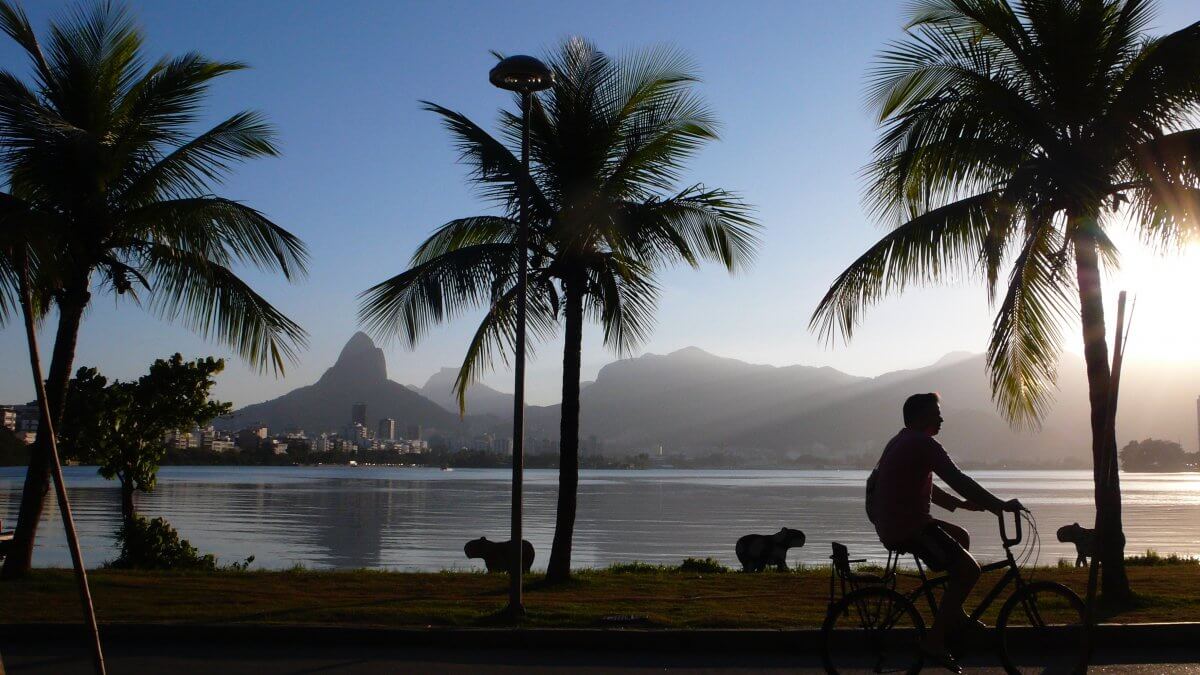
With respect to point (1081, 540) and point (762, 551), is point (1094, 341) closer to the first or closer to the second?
point (1081, 540)

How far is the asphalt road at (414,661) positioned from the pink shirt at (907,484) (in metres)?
1.96

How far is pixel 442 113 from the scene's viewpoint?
13.3 m

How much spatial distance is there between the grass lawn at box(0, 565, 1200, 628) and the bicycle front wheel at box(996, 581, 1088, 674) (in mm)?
2597

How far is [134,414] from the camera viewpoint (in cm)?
2028

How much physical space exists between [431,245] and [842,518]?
29.2m

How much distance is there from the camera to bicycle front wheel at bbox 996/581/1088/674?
6707 mm

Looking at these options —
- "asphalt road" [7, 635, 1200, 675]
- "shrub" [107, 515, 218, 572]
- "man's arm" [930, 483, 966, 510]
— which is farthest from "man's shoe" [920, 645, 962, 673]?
"shrub" [107, 515, 218, 572]

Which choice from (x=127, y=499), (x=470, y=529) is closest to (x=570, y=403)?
(x=127, y=499)

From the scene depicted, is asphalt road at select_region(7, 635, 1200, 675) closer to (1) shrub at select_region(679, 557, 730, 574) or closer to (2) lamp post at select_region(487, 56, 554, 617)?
(2) lamp post at select_region(487, 56, 554, 617)

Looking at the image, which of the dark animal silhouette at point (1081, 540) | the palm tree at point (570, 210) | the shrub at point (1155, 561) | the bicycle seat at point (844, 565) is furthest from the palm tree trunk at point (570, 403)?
the shrub at point (1155, 561)

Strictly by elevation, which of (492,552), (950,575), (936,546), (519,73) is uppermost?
(519,73)

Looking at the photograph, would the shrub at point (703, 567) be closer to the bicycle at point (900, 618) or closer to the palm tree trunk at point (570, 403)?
the palm tree trunk at point (570, 403)

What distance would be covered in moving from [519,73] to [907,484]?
606 centimetres

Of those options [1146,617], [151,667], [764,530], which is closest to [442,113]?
[151,667]
